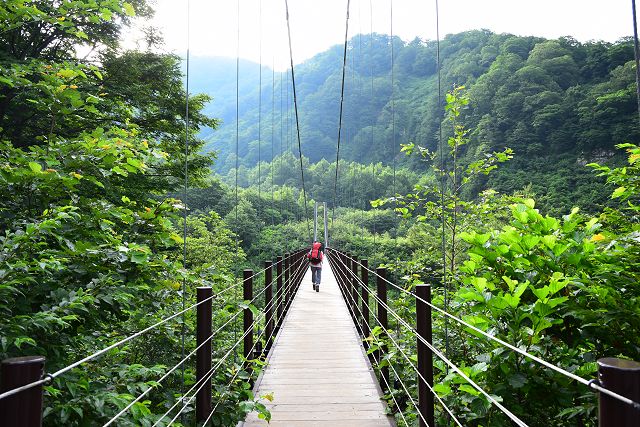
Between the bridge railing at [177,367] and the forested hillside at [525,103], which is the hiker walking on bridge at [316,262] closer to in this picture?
the bridge railing at [177,367]

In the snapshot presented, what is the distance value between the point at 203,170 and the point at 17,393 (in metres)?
7.72

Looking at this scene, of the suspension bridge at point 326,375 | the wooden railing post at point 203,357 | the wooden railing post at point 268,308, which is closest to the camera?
the suspension bridge at point 326,375

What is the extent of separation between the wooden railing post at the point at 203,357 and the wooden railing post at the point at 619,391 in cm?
151

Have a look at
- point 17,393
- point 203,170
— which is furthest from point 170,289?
point 203,170

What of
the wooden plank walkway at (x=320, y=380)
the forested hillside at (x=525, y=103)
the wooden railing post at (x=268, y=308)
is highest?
the forested hillside at (x=525, y=103)

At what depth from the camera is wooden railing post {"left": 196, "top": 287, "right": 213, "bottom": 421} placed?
181cm

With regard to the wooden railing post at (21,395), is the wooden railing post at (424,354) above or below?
below

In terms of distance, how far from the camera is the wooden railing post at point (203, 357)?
71.2 inches

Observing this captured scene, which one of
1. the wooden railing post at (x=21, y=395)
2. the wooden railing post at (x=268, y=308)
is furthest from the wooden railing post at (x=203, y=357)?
the wooden railing post at (x=268, y=308)

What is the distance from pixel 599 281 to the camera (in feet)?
4.73

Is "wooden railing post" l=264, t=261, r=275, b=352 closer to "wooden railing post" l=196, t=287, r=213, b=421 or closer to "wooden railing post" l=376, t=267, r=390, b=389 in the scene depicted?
"wooden railing post" l=376, t=267, r=390, b=389

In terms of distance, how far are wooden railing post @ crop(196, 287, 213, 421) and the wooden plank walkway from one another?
41 centimetres

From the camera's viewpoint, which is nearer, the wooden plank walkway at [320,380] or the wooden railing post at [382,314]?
the wooden plank walkway at [320,380]

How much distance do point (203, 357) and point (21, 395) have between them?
3.67 ft
